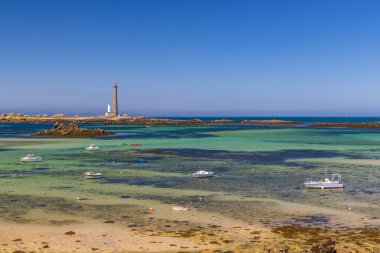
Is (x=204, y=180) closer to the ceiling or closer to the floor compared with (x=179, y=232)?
closer to the ceiling

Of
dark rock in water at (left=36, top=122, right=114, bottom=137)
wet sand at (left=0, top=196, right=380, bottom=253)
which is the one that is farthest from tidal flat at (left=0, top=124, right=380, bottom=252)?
dark rock in water at (left=36, top=122, right=114, bottom=137)

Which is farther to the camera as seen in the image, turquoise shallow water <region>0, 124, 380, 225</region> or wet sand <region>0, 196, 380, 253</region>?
turquoise shallow water <region>0, 124, 380, 225</region>

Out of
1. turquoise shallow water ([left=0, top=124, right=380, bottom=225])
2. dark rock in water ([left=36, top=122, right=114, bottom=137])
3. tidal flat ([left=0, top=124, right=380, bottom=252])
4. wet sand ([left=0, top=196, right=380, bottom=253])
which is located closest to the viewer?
wet sand ([left=0, top=196, right=380, bottom=253])

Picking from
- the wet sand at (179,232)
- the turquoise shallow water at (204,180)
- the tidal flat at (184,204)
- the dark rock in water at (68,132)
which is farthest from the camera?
the dark rock in water at (68,132)

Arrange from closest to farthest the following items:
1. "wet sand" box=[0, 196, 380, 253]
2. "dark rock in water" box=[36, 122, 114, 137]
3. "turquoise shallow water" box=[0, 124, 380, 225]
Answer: "wet sand" box=[0, 196, 380, 253] → "turquoise shallow water" box=[0, 124, 380, 225] → "dark rock in water" box=[36, 122, 114, 137]

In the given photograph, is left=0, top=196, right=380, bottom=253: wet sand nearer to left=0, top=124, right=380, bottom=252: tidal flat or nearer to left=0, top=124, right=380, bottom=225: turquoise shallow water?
left=0, top=124, right=380, bottom=252: tidal flat

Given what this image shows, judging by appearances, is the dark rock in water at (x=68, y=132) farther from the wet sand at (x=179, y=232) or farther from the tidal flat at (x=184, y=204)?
the wet sand at (x=179, y=232)

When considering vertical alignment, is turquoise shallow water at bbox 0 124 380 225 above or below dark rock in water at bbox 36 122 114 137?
below

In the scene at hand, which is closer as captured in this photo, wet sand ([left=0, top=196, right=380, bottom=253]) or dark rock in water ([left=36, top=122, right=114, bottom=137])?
wet sand ([left=0, top=196, right=380, bottom=253])

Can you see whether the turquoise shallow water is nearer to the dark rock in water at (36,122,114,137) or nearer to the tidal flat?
the tidal flat

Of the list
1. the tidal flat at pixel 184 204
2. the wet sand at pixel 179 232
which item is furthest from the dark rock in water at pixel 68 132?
the wet sand at pixel 179 232

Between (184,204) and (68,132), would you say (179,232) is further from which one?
(68,132)

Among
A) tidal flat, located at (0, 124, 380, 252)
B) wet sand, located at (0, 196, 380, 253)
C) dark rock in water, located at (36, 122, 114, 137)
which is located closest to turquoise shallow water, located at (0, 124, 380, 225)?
tidal flat, located at (0, 124, 380, 252)

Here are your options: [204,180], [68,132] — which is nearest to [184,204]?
[204,180]
